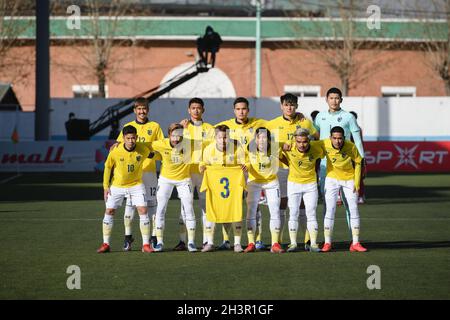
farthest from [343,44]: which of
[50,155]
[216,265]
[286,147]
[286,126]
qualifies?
[216,265]

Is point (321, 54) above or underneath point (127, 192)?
above

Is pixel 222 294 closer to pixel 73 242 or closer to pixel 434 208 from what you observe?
pixel 73 242

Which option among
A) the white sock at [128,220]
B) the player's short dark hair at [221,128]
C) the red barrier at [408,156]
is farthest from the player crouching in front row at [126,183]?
the red barrier at [408,156]

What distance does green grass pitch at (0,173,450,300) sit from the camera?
1204 centimetres

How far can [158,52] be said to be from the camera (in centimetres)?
5684

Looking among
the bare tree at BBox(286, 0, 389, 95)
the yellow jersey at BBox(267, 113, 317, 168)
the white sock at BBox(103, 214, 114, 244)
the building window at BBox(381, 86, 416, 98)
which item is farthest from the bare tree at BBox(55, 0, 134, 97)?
the white sock at BBox(103, 214, 114, 244)

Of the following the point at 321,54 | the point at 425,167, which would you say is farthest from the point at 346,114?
the point at 321,54

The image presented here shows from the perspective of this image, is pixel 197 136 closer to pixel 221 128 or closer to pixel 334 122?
pixel 221 128

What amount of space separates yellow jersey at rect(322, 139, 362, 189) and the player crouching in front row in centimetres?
264

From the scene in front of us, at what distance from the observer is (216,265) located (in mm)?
14164

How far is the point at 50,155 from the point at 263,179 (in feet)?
72.8

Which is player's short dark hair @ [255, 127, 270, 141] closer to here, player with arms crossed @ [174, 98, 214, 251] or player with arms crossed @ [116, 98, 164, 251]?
player with arms crossed @ [174, 98, 214, 251]

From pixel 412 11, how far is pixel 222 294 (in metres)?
45.6
